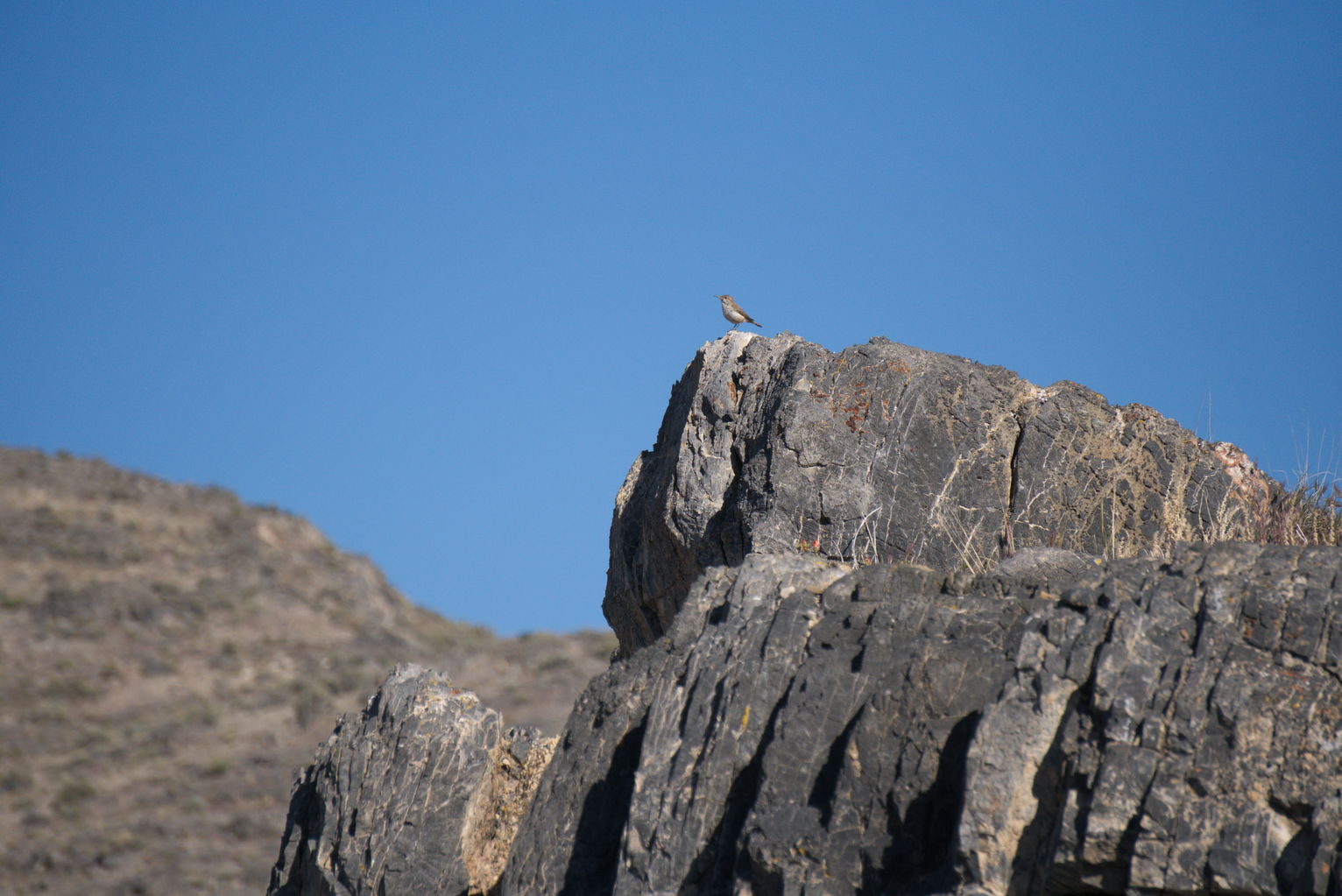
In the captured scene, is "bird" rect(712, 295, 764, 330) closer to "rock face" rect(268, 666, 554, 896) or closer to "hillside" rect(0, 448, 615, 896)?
"rock face" rect(268, 666, 554, 896)

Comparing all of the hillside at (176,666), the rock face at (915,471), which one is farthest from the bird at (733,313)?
the hillside at (176,666)

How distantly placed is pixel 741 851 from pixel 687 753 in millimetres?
690

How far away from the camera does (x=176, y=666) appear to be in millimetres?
40469

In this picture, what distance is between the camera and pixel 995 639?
6.05m

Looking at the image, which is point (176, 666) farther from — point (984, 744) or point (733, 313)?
point (984, 744)

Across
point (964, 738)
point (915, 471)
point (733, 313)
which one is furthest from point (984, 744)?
point (733, 313)

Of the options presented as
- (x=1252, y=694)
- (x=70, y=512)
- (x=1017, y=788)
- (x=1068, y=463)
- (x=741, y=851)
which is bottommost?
(x=741, y=851)

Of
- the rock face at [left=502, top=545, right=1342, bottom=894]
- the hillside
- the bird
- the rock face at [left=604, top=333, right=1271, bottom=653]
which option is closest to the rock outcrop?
the rock face at [left=502, top=545, right=1342, bottom=894]

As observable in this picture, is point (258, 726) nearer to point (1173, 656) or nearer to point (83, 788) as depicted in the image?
point (83, 788)

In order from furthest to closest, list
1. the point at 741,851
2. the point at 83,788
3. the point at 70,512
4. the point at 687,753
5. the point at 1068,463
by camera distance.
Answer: the point at 70,512, the point at 83,788, the point at 1068,463, the point at 687,753, the point at 741,851

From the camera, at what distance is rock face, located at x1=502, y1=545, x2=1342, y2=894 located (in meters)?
4.93

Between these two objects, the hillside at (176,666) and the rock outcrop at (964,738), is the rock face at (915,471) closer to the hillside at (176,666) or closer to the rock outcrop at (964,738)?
the rock outcrop at (964,738)

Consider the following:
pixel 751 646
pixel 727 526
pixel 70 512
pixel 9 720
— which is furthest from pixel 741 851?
pixel 70 512

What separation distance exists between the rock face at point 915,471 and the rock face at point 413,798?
2.48 m
